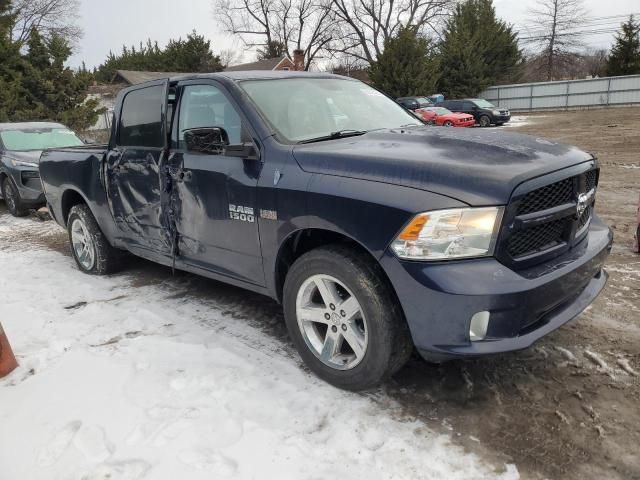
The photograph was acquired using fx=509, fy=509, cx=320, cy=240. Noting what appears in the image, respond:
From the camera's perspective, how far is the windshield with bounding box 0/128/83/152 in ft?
32.1

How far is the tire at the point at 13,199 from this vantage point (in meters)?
9.23

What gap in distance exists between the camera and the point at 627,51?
39.1 meters

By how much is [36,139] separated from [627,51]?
1697 inches

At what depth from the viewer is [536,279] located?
97.6 inches

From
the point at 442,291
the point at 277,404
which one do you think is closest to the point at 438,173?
the point at 442,291

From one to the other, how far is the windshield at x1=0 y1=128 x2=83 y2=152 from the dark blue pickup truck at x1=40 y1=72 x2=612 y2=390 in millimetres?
6872

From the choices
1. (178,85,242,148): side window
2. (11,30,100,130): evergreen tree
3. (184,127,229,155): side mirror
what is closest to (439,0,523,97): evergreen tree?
(11,30,100,130): evergreen tree

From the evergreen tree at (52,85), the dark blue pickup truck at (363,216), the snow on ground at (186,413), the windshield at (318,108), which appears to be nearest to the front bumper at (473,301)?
the dark blue pickup truck at (363,216)

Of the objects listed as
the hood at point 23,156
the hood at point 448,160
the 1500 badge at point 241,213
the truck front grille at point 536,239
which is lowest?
the truck front grille at point 536,239

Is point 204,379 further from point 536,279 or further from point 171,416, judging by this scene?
point 536,279

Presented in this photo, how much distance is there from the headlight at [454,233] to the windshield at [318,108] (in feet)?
3.89

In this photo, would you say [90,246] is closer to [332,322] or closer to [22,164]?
[332,322]

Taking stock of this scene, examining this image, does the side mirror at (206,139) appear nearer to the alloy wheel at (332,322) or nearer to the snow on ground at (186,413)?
the alloy wheel at (332,322)

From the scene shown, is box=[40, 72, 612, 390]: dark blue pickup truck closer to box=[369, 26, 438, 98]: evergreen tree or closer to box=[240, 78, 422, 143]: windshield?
box=[240, 78, 422, 143]: windshield
